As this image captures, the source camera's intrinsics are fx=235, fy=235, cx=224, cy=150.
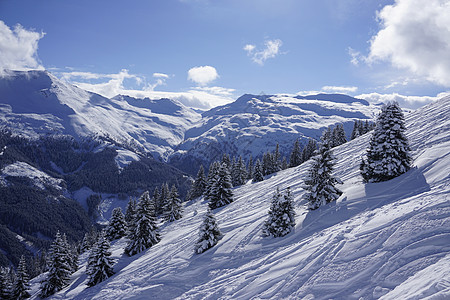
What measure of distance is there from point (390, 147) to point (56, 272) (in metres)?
39.3

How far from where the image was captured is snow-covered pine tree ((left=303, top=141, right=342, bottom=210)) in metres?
19.2

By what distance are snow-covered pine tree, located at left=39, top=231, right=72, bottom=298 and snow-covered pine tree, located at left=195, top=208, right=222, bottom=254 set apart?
20282mm

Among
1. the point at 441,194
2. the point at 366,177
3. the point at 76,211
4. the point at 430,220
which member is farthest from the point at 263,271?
the point at 76,211

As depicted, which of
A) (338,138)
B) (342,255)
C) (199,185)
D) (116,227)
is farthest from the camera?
(338,138)

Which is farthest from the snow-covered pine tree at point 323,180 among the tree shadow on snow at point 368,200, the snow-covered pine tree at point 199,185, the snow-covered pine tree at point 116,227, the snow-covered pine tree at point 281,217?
the snow-covered pine tree at point 199,185

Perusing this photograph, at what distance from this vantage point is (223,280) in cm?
1448

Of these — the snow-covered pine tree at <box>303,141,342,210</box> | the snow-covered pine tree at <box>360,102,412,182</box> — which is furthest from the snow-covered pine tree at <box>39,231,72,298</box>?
the snow-covered pine tree at <box>360,102,412,182</box>

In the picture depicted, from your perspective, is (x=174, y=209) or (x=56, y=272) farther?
(x=174, y=209)

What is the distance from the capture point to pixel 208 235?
21688mm

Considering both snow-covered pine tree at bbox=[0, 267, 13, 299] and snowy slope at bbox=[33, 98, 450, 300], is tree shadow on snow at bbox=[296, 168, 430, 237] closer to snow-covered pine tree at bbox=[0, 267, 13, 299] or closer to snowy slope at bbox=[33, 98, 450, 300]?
snowy slope at bbox=[33, 98, 450, 300]

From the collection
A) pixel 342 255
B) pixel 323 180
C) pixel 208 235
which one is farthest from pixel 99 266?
pixel 342 255

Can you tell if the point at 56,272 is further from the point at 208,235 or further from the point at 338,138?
the point at 338,138

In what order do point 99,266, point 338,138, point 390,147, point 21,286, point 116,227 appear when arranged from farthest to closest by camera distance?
1. point 338,138
2. point 116,227
3. point 21,286
4. point 99,266
5. point 390,147

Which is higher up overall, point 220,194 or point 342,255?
point 220,194
